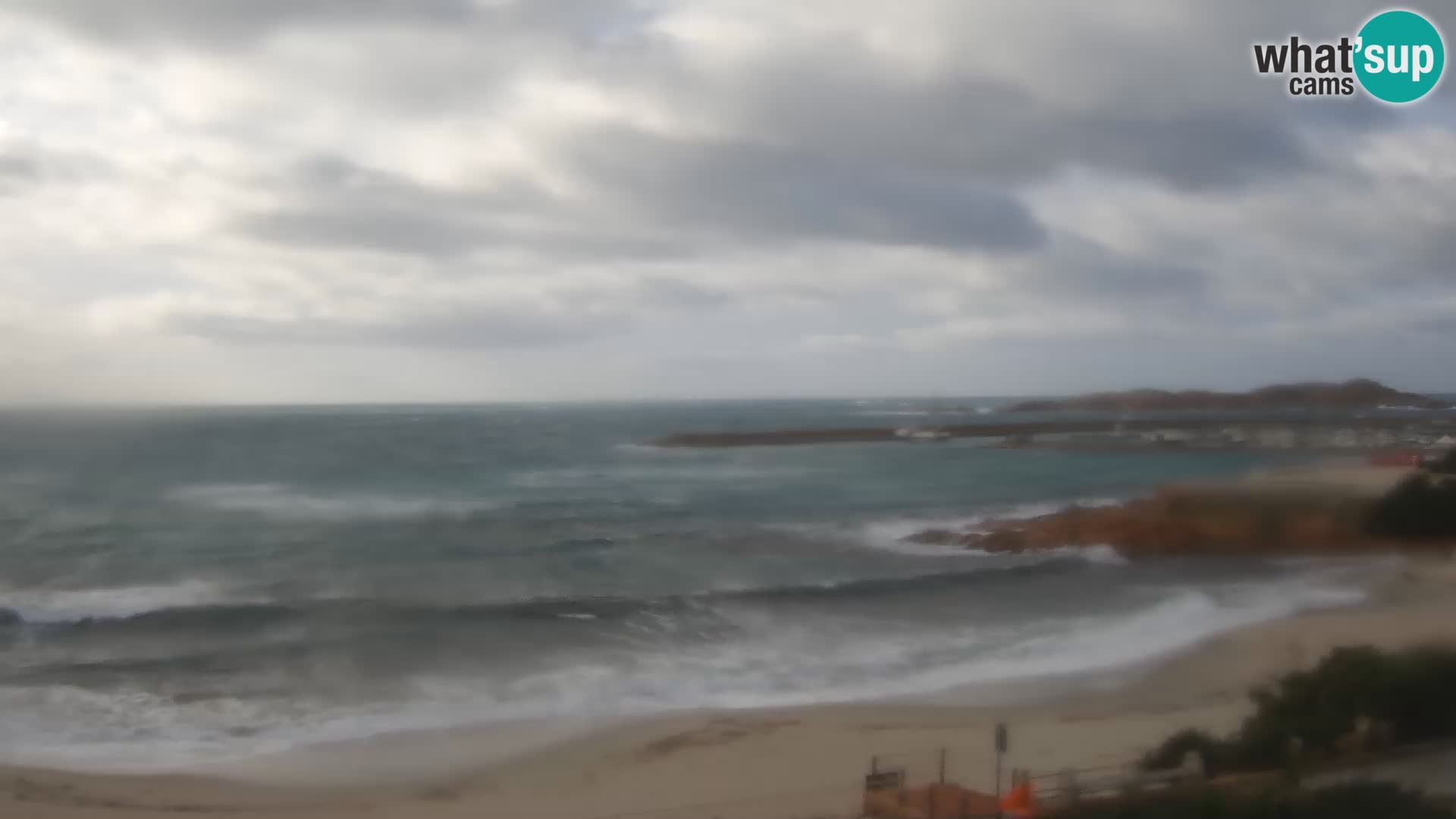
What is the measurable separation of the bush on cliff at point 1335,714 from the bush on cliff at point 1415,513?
7495 millimetres

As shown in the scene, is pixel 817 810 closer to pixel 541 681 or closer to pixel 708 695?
pixel 708 695

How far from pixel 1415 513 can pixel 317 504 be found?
104 feet

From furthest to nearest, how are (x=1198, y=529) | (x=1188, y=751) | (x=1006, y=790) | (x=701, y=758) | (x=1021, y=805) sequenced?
(x=1198, y=529), (x=701, y=758), (x=1006, y=790), (x=1188, y=751), (x=1021, y=805)

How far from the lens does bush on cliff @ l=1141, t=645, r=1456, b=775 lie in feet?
25.9

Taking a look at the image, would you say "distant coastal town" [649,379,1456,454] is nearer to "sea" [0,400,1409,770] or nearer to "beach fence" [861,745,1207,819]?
"sea" [0,400,1409,770]

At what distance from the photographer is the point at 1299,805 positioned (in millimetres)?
6238

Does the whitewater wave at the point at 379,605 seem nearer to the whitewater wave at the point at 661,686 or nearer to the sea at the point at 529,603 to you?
the sea at the point at 529,603

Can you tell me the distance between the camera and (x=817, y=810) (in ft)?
28.3

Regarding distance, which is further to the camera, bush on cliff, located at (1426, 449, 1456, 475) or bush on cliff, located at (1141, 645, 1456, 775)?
bush on cliff, located at (1426, 449, 1456, 475)

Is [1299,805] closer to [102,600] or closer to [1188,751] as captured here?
[1188,751]

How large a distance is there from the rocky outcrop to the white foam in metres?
17.3

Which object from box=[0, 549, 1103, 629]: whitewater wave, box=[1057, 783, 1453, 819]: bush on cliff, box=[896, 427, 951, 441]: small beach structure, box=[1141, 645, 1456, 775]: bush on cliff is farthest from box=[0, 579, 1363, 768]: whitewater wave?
box=[896, 427, 951, 441]: small beach structure

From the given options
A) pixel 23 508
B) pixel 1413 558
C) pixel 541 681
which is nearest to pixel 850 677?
pixel 541 681

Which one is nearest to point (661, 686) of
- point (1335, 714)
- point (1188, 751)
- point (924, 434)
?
point (1188, 751)
